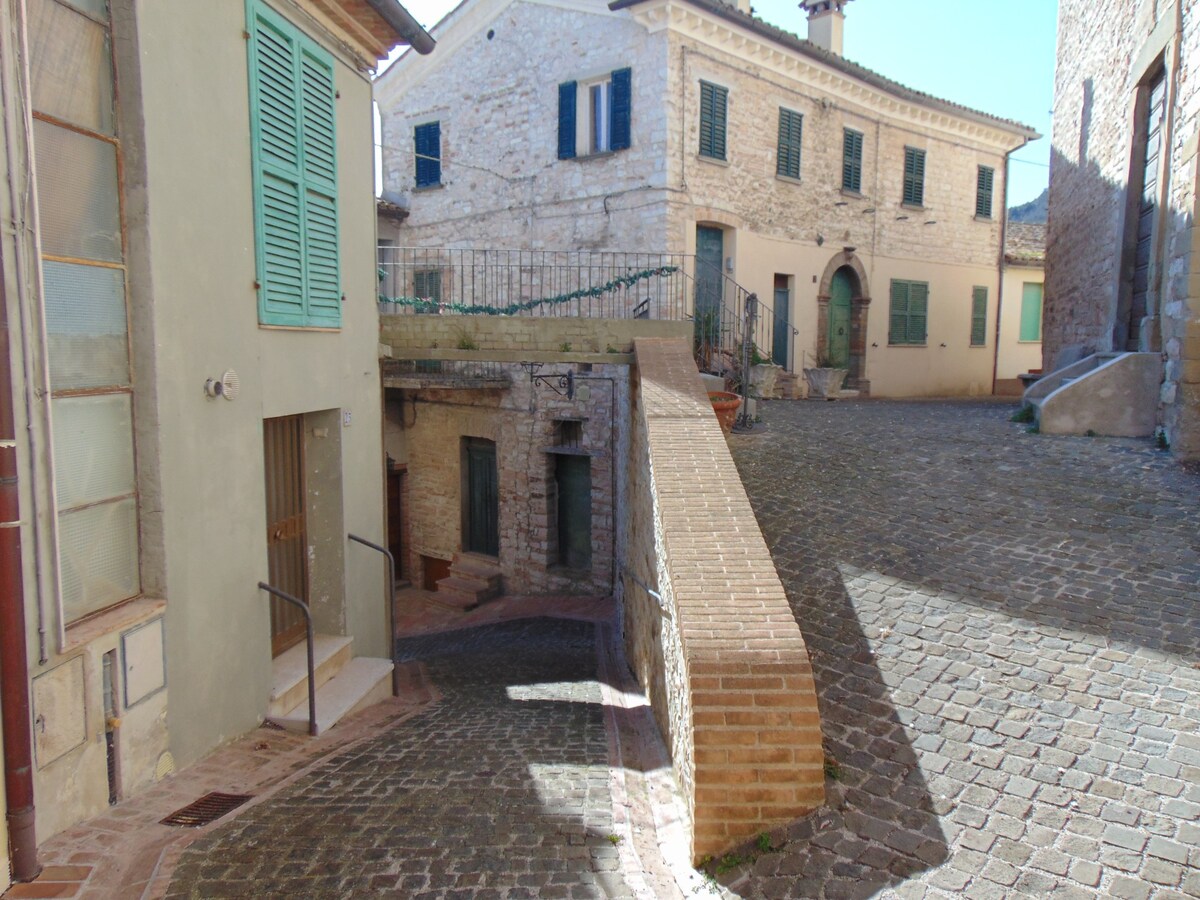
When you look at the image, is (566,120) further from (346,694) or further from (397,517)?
(346,694)

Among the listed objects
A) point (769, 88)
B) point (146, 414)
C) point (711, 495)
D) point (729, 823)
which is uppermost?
point (769, 88)

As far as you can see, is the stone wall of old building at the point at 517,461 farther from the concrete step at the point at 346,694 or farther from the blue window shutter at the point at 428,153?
the concrete step at the point at 346,694

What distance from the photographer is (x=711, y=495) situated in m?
5.56

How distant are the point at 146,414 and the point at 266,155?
2278 mm

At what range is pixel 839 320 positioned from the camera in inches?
709

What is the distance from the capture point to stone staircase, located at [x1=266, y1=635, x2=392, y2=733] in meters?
5.94

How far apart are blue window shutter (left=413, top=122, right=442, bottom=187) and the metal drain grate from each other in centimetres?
1436

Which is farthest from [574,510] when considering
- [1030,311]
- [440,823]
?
[1030,311]

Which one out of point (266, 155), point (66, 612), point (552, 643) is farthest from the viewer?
point (552, 643)

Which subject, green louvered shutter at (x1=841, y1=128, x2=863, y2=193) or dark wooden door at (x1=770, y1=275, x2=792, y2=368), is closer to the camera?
dark wooden door at (x1=770, y1=275, x2=792, y2=368)

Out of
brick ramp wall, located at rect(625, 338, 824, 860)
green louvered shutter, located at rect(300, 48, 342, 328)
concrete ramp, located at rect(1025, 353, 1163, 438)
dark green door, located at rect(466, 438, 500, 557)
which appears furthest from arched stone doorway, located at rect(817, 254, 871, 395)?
green louvered shutter, located at rect(300, 48, 342, 328)

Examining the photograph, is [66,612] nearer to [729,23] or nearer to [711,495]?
[711,495]

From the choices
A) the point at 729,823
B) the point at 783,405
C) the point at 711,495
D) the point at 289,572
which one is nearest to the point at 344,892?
the point at 729,823

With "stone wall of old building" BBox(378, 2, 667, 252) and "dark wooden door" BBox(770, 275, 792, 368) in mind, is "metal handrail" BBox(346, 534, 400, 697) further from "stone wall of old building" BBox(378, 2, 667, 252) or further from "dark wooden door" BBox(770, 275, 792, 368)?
"dark wooden door" BBox(770, 275, 792, 368)
